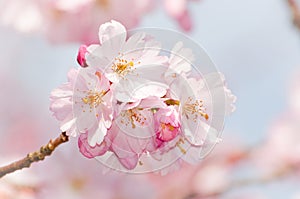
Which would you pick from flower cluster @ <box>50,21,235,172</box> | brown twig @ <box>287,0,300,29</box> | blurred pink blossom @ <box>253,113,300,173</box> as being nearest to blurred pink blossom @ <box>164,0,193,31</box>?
brown twig @ <box>287,0,300,29</box>

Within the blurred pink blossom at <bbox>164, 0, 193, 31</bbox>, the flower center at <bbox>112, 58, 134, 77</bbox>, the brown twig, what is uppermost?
the blurred pink blossom at <bbox>164, 0, 193, 31</bbox>

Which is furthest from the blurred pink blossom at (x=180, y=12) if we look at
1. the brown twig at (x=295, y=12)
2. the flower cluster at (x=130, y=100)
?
the flower cluster at (x=130, y=100)

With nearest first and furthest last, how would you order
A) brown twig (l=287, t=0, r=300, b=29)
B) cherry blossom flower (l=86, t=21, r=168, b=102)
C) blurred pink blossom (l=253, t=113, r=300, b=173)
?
cherry blossom flower (l=86, t=21, r=168, b=102)
brown twig (l=287, t=0, r=300, b=29)
blurred pink blossom (l=253, t=113, r=300, b=173)

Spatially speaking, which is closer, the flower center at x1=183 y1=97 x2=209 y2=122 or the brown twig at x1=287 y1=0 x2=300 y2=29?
the flower center at x1=183 y1=97 x2=209 y2=122

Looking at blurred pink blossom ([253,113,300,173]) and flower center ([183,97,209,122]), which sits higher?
blurred pink blossom ([253,113,300,173])

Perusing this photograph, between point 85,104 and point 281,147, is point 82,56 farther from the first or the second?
point 281,147

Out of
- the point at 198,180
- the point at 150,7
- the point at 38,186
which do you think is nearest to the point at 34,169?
the point at 38,186

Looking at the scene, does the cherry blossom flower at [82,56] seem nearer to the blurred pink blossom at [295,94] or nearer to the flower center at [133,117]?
the flower center at [133,117]

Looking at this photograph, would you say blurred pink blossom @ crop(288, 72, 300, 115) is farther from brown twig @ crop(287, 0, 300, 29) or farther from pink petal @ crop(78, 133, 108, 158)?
pink petal @ crop(78, 133, 108, 158)

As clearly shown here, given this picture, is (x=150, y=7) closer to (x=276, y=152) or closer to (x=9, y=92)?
(x=9, y=92)

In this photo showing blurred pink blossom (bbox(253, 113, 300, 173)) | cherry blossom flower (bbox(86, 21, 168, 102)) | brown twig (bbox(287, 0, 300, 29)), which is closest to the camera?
cherry blossom flower (bbox(86, 21, 168, 102))
